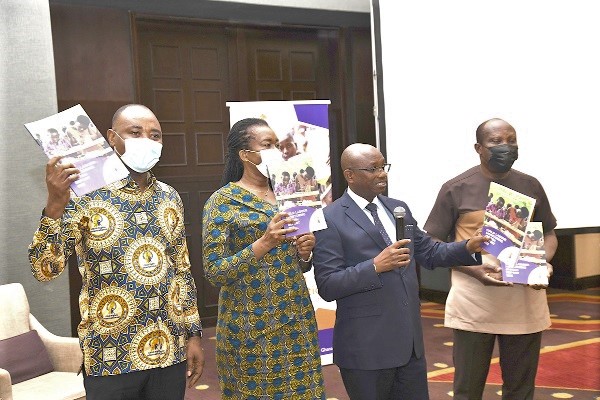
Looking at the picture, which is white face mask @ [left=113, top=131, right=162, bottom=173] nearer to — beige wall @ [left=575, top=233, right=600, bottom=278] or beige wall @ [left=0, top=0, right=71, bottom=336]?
beige wall @ [left=0, top=0, right=71, bottom=336]

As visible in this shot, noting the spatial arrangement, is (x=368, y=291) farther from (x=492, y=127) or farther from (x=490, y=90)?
(x=490, y=90)

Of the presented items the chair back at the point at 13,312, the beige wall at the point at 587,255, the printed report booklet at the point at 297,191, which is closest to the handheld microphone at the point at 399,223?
the printed report booklet at the point at 297,191

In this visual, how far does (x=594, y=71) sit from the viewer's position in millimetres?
3910

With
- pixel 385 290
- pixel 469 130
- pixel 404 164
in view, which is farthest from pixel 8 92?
pixel 385 290

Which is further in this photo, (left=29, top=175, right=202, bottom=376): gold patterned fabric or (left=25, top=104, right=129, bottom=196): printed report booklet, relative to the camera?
(left=29, top=175, right=202, bottom=376): gold patterned fabric

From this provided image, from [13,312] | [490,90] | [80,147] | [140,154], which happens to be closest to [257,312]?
[140,154]

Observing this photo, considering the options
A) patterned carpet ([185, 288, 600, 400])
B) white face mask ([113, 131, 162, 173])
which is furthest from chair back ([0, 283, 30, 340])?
white face mask ([113, 131, 162, 173])

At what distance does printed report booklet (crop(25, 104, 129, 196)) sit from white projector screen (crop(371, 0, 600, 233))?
274cm

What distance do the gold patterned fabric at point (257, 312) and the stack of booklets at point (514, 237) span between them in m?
0.92

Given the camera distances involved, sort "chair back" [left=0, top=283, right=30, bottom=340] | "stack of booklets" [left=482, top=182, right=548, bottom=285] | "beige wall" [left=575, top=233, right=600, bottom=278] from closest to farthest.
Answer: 1. "stack of booklets" [left=482, top=182, right=548, bottom=285]
2. "chair back" [left=0, top=283, right=30, bottom=340]
3. "beige wall" [left=575, top=233, right=600, bottom=278]

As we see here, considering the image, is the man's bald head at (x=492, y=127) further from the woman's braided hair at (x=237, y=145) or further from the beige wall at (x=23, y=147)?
the beige wall at (x=23, y=147)

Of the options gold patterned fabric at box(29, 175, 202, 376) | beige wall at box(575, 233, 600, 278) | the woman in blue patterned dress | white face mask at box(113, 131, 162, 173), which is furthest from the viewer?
beige wall at box(575, 233, 600, 278)

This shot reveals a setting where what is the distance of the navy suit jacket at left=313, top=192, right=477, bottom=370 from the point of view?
2.60m

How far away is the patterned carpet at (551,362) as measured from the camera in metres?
4.79
